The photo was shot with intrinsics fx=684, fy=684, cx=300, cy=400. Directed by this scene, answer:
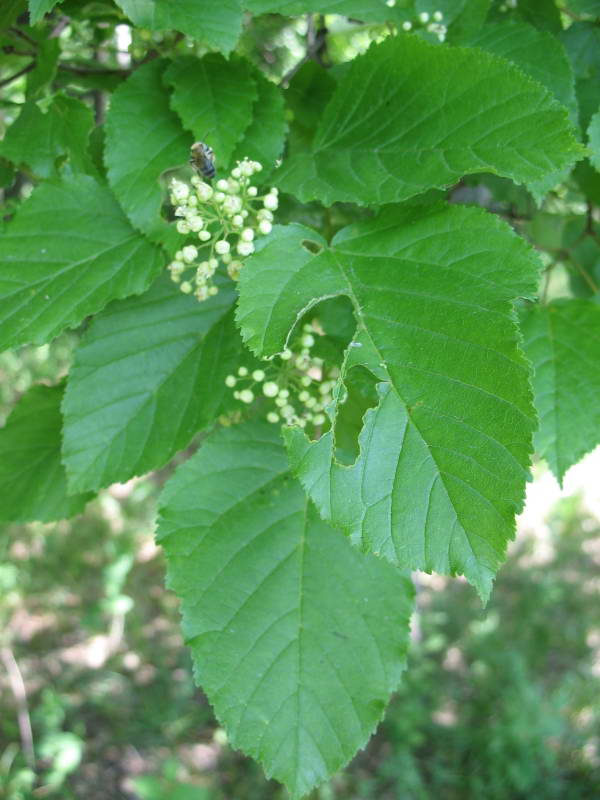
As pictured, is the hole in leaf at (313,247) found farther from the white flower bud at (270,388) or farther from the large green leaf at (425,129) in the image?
the white flower bud at (270,388)

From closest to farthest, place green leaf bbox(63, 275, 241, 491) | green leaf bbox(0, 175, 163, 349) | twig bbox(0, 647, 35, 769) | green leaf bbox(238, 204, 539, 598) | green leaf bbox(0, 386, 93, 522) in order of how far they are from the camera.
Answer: green leaf bbox(238, 204, 539, 598) < green leaf bbox(0, 175, 163, 349) < green leaf bbox(63, 275, 241, 491) < green leaf bbox(0, 386, 93, 522) < twig bbox(0, 647, 35, 769)

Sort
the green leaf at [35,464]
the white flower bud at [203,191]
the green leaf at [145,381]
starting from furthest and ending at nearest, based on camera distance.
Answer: the green leaf at [35,464] → the green leaf at [145,381] → the white flower bud at [203,191]

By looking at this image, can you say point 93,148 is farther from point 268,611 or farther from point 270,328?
point 268,611

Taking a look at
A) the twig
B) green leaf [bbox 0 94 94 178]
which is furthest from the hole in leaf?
the twig

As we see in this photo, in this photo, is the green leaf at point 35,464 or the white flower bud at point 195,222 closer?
the white flower bud at point 195,222

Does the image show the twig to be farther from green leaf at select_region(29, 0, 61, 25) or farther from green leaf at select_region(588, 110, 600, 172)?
green leaf at select_region(588, 110, 600, 172)

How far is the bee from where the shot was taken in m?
1.07

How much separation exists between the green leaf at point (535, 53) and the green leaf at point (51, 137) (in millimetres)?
763

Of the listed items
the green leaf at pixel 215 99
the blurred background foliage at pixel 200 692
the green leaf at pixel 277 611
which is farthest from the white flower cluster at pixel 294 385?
the blurred background foliage at pixel 200 692

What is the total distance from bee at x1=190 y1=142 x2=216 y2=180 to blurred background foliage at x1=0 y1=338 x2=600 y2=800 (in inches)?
105

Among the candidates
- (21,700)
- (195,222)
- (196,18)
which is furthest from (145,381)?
(21,700)

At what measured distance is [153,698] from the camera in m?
4.12

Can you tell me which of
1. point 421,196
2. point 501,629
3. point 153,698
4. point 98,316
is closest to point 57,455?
point 98,316

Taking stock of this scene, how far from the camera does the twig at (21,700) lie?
3.64 metres
